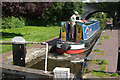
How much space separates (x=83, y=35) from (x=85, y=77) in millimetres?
5255

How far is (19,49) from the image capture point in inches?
230

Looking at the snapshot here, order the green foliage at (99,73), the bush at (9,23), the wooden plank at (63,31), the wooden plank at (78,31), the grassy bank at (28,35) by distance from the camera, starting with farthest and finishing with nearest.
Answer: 1. the bush at (9,23)
2. the grassy bank at (28,35)
3. the wooden plank at (63,31)
4. the wooden plank at (78,31)
5. the green foliage at (99,73)

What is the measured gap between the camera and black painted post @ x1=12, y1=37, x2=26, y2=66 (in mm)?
5762

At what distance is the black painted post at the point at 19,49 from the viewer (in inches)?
227

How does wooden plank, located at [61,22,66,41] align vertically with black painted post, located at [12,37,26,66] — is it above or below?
above

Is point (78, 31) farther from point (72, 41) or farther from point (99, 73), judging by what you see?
point (99, 73)

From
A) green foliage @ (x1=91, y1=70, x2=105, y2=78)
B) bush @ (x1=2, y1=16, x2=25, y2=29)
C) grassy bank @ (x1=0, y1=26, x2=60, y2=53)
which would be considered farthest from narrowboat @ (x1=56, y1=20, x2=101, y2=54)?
bush @ (x1=2, y1=16, x2=25, y2=29)

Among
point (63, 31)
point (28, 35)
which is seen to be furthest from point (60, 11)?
point (63, 31)

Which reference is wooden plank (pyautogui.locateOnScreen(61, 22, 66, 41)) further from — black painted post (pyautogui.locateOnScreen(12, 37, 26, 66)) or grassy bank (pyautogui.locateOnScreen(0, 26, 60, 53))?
black painted post (pyautogui.locateOnScreen(12, 37, 26, 66))

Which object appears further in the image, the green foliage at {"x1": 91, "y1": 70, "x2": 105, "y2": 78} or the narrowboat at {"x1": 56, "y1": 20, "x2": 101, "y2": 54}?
the narrowboat at {"x1": 56, "y1": 20, "x2": 101, "y2": 54}

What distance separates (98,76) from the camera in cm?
530

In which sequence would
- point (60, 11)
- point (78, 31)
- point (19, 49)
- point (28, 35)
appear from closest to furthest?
point (19, 49), point (78, 31), point (28, 35), point (60, 11)

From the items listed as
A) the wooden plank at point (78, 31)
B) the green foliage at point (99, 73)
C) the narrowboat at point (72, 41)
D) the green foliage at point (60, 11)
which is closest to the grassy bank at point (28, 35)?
the narrowboat at point (72, 41)

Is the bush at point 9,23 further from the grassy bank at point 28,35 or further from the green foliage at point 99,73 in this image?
the green foliage at point 99,73
